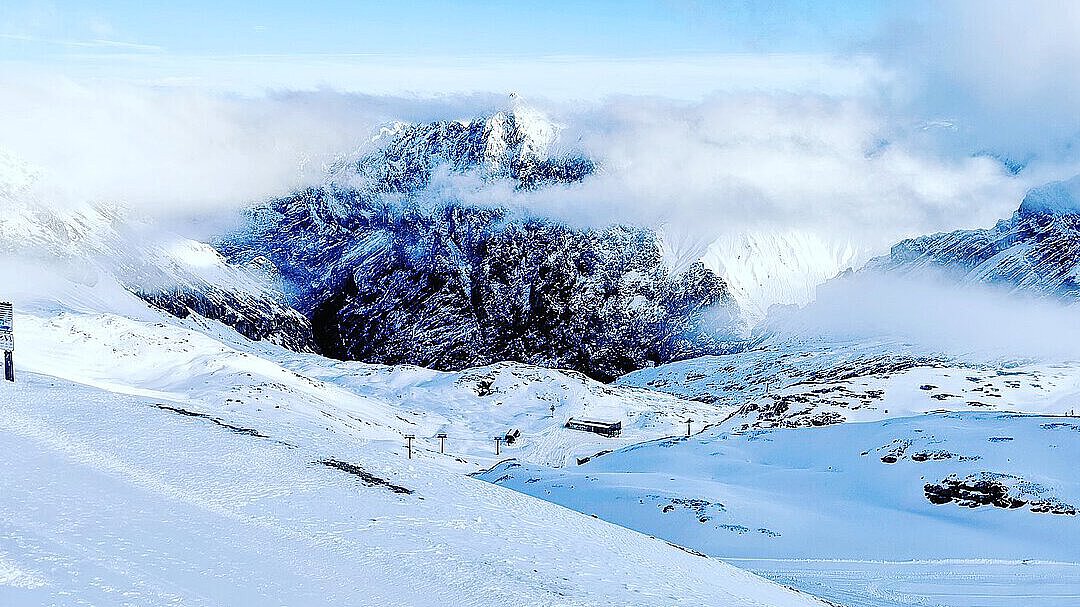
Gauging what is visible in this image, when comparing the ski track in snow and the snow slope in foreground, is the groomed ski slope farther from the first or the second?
the snow slope in foreground

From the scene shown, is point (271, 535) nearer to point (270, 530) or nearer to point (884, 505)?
point (270, 530)

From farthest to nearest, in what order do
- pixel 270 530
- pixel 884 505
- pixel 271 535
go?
pixel 884 505, pixel 270 530, pixel 271 535

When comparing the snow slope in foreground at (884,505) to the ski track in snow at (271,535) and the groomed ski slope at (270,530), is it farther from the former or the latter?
the ski track in snow at (271,535)

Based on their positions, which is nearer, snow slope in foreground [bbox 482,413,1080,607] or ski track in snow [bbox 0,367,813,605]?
ski track in snow [bbox 0,367,813,605]

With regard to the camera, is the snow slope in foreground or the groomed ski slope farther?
the snow slope in foreground

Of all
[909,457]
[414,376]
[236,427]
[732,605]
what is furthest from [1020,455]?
[414,376]

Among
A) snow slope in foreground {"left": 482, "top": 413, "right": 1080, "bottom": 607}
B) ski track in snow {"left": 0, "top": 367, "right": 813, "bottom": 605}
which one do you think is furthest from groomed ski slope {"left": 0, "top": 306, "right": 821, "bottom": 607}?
snow slope in foreground {"left": 482, "top": 413, "right": 1080, "bottom": 607}

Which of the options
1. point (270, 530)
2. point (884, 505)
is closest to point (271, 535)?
point (270, 530)

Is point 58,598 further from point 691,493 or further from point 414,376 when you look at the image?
point 414,376

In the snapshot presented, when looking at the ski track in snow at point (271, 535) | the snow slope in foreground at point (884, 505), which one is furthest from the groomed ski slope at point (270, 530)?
the snow slope in foreground at point (884, 505)
